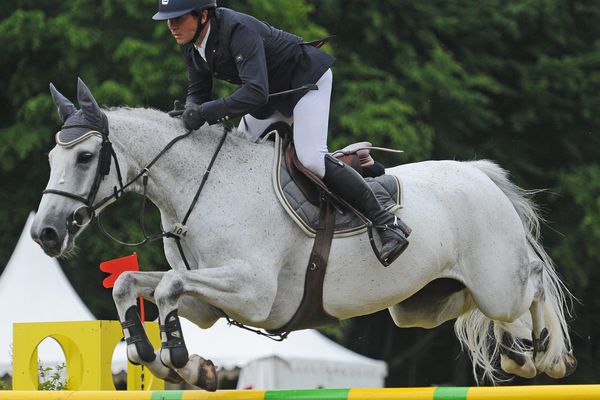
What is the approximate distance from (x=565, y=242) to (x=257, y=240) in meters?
10.2

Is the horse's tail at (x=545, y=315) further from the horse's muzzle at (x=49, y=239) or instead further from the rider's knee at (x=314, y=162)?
the horse's muzzle at (x=49, y=239)

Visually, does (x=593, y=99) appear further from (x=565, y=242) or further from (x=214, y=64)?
(x=214, y=64)

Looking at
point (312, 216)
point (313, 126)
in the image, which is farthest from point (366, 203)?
point (313, 126)

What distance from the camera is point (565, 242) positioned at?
15023mm

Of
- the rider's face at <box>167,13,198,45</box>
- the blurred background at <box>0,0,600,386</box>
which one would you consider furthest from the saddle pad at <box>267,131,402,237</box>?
the blurred background at <box>0,0,600,386</box>

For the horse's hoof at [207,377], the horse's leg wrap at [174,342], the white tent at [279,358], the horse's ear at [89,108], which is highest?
the horse's ear at [89,108]

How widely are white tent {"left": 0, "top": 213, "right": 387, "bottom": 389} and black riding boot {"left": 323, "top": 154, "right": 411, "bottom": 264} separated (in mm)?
5255

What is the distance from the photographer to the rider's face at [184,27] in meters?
5.50

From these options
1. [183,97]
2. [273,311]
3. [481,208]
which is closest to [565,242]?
[183,97]

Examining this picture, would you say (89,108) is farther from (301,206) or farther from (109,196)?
(301,206)

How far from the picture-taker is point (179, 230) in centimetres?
554

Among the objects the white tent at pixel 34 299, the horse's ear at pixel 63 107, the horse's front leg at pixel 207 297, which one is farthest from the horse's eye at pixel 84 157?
the white tent at pixel 34 299

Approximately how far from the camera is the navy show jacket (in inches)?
218

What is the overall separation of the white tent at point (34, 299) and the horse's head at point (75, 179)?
5.19 metres
